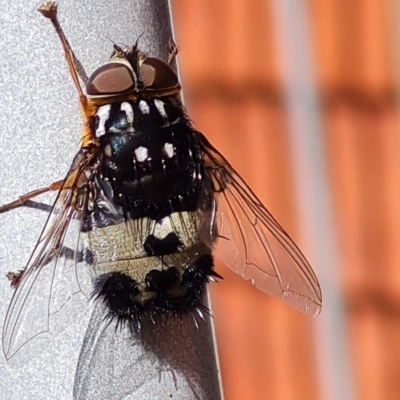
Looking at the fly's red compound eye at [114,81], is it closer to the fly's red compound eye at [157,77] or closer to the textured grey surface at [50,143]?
the fly's red compound eye at [157,77]

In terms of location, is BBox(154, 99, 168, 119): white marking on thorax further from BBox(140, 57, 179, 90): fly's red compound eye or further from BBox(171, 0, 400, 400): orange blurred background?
BBox(171, 0, 400, 400): orange blurred background

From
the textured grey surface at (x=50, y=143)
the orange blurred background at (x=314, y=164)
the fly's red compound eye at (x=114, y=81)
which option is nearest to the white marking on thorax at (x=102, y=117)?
the fly's red compound eye at (x=114, y=81)

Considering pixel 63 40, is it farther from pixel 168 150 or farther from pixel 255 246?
pixel 255 246

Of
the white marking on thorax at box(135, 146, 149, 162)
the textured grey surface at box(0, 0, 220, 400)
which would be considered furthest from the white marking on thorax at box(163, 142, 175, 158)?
the textured grey surface at box(0, 0, 220, 400)

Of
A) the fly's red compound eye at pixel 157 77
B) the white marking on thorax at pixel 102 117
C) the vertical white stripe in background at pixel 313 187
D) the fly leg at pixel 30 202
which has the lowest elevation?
the vertical white stripe in background at pixel 313 187

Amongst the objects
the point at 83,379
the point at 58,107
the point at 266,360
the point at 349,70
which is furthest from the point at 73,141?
the point at 349,70

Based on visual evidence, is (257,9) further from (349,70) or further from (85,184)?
(85,184)

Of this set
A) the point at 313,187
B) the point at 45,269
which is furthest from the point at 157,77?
the point at 313,187
